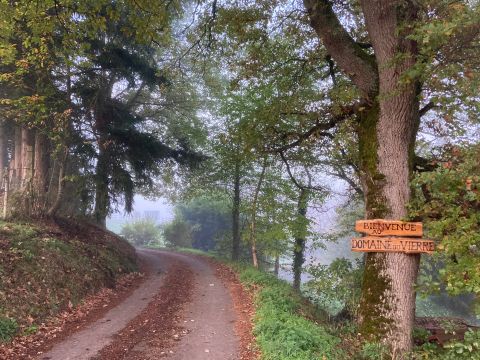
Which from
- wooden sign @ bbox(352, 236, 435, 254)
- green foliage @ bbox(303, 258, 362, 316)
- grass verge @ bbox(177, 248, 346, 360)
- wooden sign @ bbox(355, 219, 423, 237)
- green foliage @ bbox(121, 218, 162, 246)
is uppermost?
wooden sign @ bbox(355, 219, 423, 237)

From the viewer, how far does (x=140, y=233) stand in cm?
3972

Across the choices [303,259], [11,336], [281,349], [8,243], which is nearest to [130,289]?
[8,243]

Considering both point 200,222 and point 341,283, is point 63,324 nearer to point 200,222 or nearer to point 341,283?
point 341,283

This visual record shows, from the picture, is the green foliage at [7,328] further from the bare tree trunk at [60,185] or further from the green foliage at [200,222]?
the green foliage at [200,222]

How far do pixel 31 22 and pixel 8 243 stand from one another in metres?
5.29

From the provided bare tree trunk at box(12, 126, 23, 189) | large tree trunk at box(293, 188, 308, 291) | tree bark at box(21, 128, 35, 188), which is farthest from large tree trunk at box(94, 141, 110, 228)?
large tree trunk at box(293, 188, 308, 291)

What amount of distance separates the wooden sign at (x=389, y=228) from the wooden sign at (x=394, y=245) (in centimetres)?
9

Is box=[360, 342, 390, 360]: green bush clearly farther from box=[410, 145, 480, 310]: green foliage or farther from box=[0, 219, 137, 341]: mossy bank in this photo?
box=[0, 219, 137, 341]: mossy bank

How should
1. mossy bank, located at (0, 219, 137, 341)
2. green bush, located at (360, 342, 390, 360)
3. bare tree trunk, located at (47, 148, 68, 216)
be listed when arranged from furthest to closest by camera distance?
1. bare tree trunk, located at (47, 148, 68, 216)
2. mossy bank, located at (0, 219, 137, 341)
3. green bush, located at (360, 342, 390, 360)

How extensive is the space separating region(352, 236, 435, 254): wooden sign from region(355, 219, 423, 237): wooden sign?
0.29 feet

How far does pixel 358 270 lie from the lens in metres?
9.45

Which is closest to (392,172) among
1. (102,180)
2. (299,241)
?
(102,180)

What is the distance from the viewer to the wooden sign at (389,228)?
6.10 metres

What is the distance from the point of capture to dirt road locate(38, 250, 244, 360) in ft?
20.8
